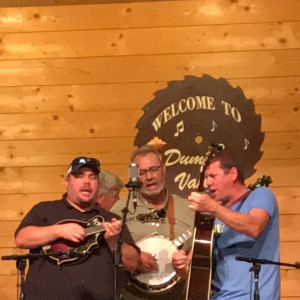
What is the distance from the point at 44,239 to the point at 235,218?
3.17ft

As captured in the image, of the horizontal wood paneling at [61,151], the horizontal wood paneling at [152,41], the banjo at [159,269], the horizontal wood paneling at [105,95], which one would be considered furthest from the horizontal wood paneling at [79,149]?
the banjo at [159,269]

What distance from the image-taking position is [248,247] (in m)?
3.66

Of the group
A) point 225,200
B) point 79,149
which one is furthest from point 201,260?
point 79,149

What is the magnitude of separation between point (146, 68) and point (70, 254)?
1.83 metres

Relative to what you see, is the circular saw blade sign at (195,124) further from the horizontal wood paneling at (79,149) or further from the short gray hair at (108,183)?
the short gray hair at (108,183)

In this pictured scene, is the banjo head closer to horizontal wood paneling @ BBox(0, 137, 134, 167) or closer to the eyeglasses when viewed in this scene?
the eyeglasses

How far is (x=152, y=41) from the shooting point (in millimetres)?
5129

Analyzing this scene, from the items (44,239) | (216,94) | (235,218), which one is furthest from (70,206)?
(216,94)

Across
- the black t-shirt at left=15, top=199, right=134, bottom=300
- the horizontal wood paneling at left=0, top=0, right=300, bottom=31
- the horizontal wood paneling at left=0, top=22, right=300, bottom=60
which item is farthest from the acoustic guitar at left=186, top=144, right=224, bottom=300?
the horizontal wood paneling at left=0, top=0, right=300, bottom=31

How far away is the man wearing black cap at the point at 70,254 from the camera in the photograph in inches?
146

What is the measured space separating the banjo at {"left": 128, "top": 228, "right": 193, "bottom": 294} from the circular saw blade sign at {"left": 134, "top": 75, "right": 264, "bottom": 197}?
84 cm

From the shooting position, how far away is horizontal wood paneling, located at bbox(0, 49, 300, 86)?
5.09 metres

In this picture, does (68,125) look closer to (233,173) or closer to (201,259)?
(233,173)

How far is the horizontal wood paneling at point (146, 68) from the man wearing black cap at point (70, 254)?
1488 mm
